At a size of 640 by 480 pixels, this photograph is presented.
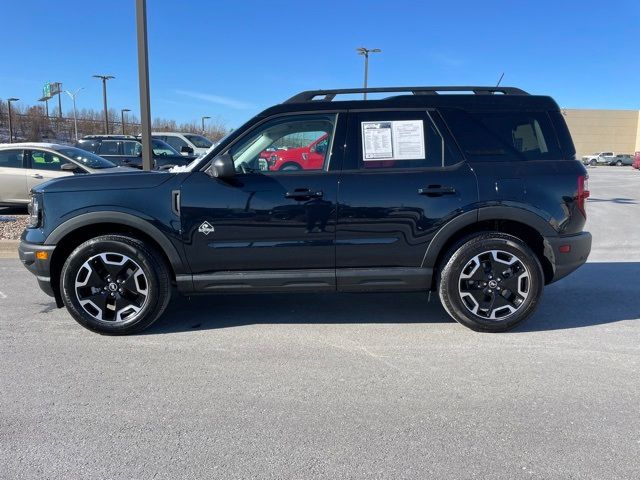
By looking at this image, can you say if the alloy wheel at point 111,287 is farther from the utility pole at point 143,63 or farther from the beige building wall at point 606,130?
the beige building wall at point 606,130

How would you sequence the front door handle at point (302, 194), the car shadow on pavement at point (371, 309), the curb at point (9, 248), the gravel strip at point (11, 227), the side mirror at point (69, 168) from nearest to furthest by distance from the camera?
the front door handle at point (302, 194) < the car shadow on pavement at point (371, 309) < the curb at point (9, 248) < the gravel strip at point (11, 227) < the side mirror at point (69, 168)

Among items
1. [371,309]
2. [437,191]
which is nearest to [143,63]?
[371,309]

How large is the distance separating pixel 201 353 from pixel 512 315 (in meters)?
2.60

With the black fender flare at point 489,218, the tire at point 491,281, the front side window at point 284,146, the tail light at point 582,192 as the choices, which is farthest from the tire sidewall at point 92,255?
the tail light at point 582,192

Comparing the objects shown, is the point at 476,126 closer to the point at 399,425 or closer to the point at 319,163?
the point at 319,163

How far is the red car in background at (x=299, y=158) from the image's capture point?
14.1 ft

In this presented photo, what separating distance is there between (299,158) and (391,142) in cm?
79

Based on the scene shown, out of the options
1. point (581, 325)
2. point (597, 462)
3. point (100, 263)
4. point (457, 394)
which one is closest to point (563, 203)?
point (581, 325)

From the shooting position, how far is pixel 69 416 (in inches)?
119

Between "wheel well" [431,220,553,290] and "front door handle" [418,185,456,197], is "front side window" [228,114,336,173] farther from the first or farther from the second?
"wheel well" [431,220,553,290]

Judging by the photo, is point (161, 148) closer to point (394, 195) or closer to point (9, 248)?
point (9, 248)

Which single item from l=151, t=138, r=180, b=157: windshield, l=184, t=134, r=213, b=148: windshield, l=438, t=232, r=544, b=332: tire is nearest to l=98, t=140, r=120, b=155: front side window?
l=151, t=138, r=180, b=157: windshield

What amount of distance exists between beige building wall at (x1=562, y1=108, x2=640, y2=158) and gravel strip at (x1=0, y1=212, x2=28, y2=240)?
267 ft

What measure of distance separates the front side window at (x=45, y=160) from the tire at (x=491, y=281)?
982cm
